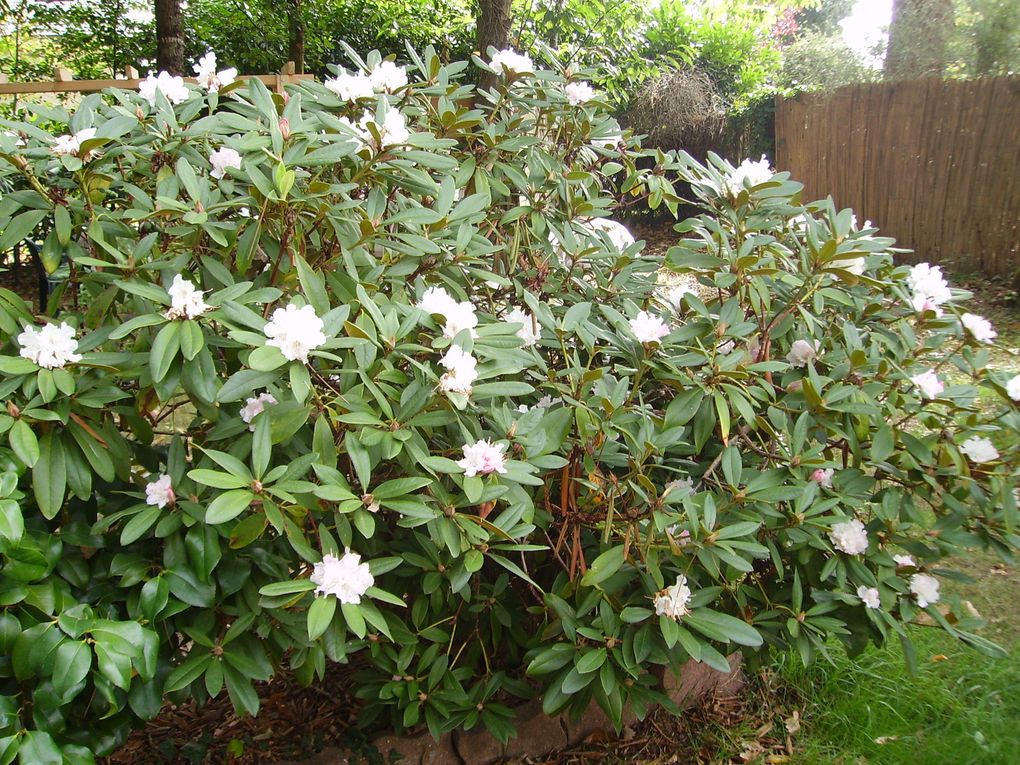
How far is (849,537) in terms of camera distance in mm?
1976

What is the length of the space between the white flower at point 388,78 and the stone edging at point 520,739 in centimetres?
172

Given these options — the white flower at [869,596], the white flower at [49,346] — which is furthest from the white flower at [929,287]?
the white flower at [49,346]

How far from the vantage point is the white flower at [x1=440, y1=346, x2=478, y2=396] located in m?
1.52

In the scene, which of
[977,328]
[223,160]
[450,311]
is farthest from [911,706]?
[223,160]

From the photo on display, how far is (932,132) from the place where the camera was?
28.2ft

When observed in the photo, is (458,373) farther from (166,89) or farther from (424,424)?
(166,89)

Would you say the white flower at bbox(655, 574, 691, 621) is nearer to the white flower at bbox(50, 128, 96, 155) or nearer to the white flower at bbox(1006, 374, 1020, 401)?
the white flower at bbox(1006, 374, 1020, 401)

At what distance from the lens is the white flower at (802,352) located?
6.91 ft

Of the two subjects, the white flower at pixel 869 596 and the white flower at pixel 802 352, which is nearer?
the white flower at pixel 869 596

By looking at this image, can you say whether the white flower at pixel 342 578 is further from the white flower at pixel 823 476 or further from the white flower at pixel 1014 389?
the white flower at pixel 1014 389

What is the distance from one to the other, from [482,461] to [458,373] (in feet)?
0.58

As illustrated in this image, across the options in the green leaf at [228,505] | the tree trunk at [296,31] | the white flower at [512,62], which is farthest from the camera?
the tree trunk at [296,31]

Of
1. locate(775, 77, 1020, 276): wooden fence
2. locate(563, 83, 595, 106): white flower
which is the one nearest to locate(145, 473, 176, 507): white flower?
locate(563, 83, 595, 106): white flower

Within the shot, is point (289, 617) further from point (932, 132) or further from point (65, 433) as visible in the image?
point (932, 132)
